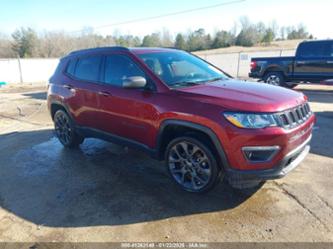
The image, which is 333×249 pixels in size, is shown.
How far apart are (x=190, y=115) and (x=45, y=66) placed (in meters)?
27.6

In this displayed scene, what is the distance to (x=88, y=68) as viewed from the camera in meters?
4.93

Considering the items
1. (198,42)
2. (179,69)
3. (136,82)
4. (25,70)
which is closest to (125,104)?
(136,82)

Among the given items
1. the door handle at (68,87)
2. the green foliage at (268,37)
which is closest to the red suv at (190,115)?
the door handle at (68,87)

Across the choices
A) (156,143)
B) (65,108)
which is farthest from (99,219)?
(65,108)

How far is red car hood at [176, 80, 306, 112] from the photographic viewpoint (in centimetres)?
304

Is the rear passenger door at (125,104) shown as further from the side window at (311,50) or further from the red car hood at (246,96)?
the side window at (311,50)

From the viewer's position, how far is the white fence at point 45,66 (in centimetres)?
2292

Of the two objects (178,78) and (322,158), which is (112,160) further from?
(322,158)

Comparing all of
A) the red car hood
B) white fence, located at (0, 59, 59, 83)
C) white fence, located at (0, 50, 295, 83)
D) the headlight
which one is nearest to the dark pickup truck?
white fence, located at (0, 50, 295, 83)

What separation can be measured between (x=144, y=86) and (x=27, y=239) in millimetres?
2199

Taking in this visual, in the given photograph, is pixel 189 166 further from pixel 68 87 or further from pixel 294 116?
pixel 68 87

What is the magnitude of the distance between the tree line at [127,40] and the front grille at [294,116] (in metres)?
51.2

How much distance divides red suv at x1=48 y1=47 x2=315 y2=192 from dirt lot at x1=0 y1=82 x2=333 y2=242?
0.35 meters

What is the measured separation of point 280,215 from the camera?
321 centimetres
